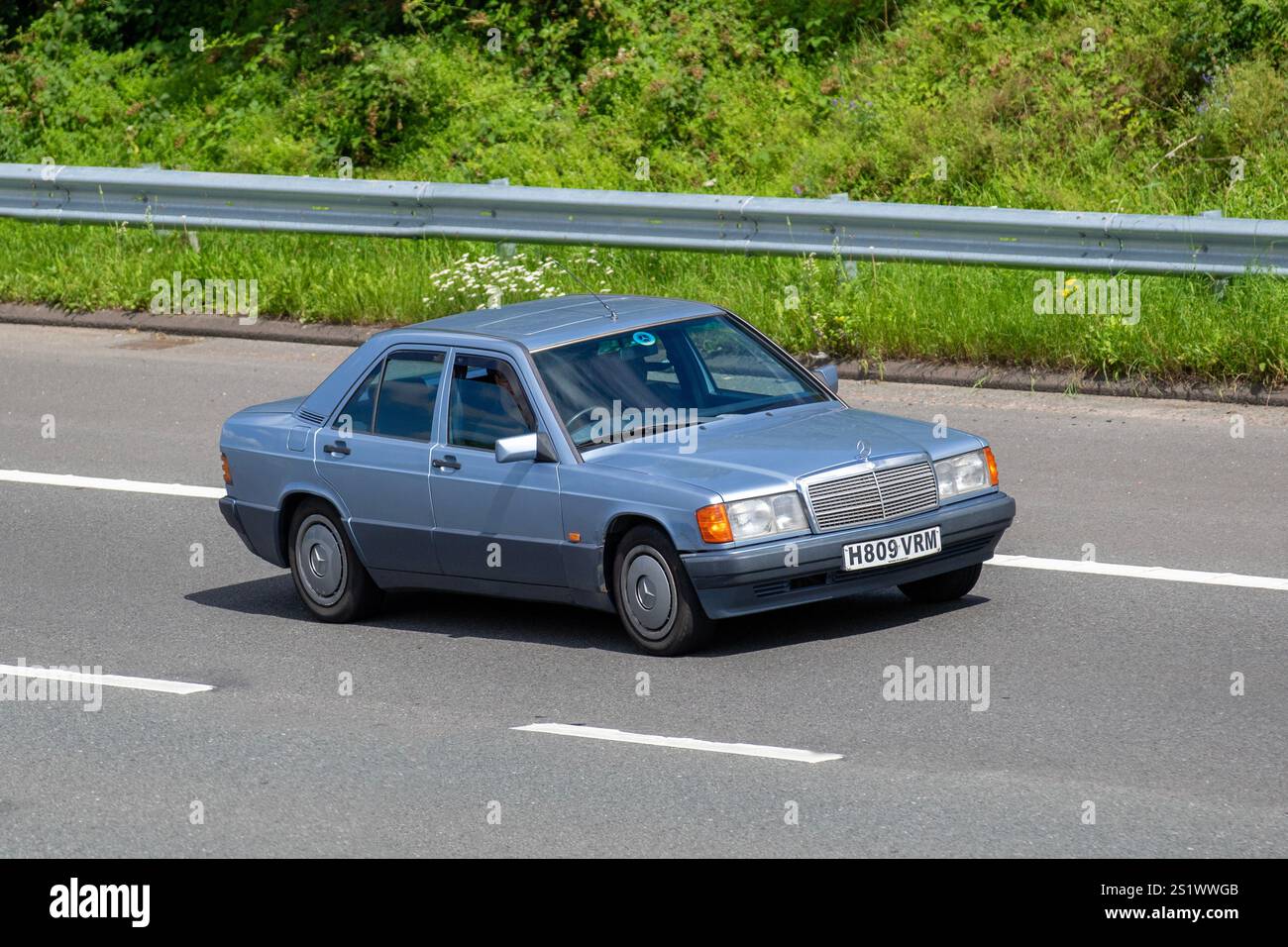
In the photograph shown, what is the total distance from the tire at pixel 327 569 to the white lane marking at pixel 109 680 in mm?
1172

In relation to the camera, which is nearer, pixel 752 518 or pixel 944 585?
pixel 752 518

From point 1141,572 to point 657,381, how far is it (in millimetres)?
2487

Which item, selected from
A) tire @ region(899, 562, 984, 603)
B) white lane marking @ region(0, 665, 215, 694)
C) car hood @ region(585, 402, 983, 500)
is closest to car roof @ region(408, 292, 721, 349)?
car hood @ region(585, 402, 983, 500)

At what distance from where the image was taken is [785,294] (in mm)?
15242

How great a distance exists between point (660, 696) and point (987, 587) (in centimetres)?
217

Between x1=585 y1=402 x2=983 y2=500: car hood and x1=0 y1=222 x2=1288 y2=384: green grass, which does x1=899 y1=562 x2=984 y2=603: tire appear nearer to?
x1=585 y1=402 x2=983 y2=500: car hood

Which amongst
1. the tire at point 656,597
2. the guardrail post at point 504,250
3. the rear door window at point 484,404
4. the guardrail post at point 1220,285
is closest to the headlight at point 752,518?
the tire at point 656,597

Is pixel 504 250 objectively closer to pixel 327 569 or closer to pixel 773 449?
pixel 327 569

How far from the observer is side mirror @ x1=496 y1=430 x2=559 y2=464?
29.2 ft

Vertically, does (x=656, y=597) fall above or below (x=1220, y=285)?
below

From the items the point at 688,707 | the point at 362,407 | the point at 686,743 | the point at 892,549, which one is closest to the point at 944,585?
the point at 892,549

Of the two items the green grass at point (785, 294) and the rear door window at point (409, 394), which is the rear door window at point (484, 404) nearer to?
the rear door window at point (409, 394)

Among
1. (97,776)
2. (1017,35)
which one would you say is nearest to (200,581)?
(97,776)

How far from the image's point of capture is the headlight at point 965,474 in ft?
29.3
